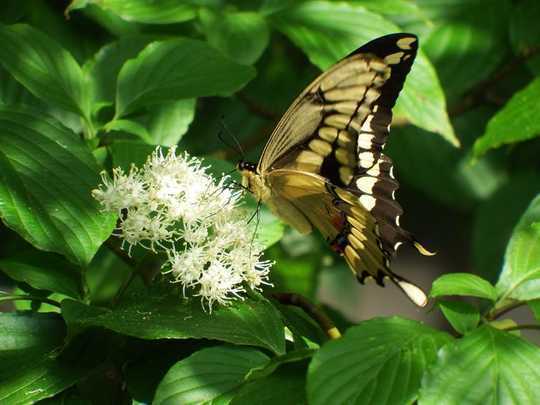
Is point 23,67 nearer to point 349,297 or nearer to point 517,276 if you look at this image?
point 517,276

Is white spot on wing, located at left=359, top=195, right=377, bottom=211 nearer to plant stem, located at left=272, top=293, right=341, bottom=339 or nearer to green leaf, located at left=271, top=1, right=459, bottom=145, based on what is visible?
plant stem, located at left=272, top=293, right=341, bottom=339

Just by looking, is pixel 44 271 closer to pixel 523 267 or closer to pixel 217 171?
pixel 217 171

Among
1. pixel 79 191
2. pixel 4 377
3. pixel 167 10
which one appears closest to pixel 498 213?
pixel 167 10

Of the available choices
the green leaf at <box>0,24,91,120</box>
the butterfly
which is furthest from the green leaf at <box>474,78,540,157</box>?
the green leaf at <box>0,24,91,120</box>

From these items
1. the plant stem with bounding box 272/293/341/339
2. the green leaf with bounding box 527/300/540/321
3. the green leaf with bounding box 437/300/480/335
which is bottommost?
the plant stem with bounding box 272/293/341/339

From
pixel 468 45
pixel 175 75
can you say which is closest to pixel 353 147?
pixel 175 75

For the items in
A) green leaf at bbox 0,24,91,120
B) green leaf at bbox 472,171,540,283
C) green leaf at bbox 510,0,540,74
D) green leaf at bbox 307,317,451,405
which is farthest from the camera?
green leaf at bbox 472,171,540,283
